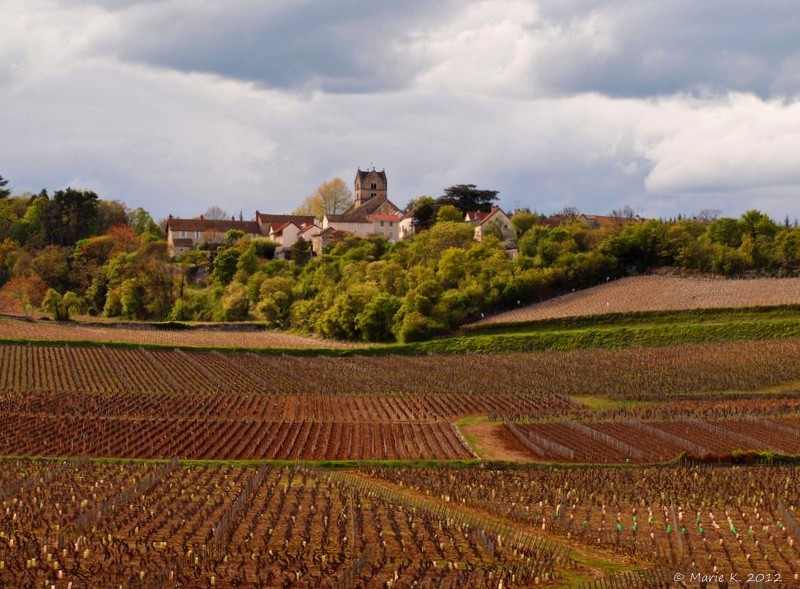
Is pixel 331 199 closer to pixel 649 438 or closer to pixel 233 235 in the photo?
pixel 233 235

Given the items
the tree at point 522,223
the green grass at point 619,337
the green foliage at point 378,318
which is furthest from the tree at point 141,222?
the green grass at point 619,337

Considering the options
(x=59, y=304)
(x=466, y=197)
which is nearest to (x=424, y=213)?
(x=466, y=197)

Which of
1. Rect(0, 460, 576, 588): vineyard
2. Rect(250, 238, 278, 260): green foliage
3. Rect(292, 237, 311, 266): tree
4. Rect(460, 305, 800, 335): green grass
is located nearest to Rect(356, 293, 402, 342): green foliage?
Rect(460, 305, 800, 335): green grass

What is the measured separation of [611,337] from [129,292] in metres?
54.3

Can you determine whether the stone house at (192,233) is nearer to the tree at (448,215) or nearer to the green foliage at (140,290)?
the green foliage at (140,290)

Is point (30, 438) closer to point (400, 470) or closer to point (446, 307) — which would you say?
point (400, 470)

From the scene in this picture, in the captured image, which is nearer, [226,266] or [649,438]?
[649,438]

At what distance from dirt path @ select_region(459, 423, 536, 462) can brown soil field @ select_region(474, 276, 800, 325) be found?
31.5 meters

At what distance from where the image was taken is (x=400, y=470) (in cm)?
3147

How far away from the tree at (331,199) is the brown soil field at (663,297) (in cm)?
7810

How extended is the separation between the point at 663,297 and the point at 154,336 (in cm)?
4087

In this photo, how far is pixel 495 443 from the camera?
37.0 metres

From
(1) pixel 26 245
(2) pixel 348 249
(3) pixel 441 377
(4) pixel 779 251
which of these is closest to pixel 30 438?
(3) pixel 441 377

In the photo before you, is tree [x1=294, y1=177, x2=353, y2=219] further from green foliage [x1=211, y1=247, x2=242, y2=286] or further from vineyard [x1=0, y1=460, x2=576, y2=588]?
vineyard [x1=0, y1=460, x2=576, y2=588]
